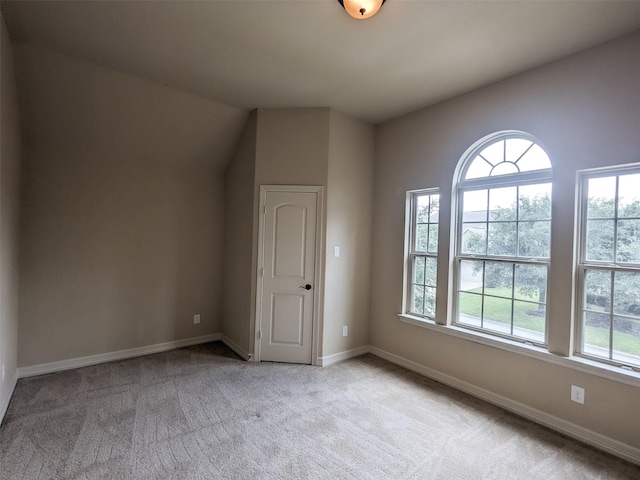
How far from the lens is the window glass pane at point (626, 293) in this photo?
2116mm

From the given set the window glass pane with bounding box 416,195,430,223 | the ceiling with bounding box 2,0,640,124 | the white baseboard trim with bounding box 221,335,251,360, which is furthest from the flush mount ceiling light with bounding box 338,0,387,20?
the white baseboard trim with bounding box 221,335,251,360

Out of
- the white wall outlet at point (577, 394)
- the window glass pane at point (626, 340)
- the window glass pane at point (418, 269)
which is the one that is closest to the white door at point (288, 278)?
the window glass pane at point (418, 269)

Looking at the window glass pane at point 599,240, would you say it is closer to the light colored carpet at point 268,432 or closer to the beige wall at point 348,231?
the light colored carpet at point 268,432

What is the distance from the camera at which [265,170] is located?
3451 mm

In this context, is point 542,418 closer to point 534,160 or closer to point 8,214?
point 534,160

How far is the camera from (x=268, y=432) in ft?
7.25

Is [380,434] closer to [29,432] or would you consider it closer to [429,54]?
[29,432]

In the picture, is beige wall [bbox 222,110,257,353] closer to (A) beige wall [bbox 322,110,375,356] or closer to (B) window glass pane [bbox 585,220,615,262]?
(A) beige wall [bbox 322,110,375,356]

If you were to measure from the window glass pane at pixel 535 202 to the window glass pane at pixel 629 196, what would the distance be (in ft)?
1.39

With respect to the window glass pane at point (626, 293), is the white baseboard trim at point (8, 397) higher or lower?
lower

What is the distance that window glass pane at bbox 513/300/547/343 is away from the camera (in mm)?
2529

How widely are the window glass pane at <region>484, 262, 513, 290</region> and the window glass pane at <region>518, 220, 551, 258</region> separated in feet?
0.59

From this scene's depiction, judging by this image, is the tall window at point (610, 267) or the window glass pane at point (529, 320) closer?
the tall window at point (610, 267)

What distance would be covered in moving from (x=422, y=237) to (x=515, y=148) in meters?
1.22
